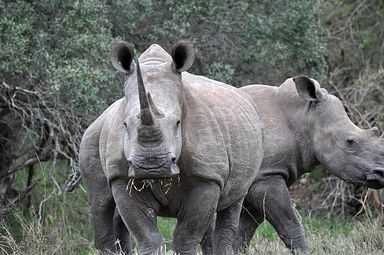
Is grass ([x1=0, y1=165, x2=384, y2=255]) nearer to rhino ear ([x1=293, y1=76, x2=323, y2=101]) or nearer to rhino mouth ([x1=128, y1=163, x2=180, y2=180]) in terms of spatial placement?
rhino ear ([x1=293, y1=76, x2=323, y2=101])

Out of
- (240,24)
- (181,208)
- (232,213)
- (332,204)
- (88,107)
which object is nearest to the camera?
(181,208)

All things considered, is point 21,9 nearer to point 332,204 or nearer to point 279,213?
point 279,213

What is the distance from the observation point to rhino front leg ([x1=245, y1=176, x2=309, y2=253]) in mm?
9141

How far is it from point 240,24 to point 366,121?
2.01 m

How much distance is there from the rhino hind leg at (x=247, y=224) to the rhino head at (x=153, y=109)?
111 inches

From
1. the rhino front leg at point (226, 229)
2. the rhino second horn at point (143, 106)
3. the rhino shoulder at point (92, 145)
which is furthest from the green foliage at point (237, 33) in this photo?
the rhino second horn at point (143, 106)

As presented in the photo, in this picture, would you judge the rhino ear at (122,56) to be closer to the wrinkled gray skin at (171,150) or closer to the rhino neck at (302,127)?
the wrinkled gray skin at (171,150)

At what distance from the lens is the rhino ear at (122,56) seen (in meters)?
6.61

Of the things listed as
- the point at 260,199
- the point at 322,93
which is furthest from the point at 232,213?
the point at 322,93

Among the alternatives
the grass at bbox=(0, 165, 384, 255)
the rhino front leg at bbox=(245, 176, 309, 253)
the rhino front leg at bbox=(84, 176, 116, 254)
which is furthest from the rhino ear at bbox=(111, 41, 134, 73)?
the rhino front leg at bbox=(245, 176, 309, 253)

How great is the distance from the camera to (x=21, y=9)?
36.7 ft

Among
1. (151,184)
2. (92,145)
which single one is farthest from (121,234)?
(151,184)

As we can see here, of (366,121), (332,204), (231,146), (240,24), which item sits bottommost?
(332,204)

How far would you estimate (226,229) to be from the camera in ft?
25.1
